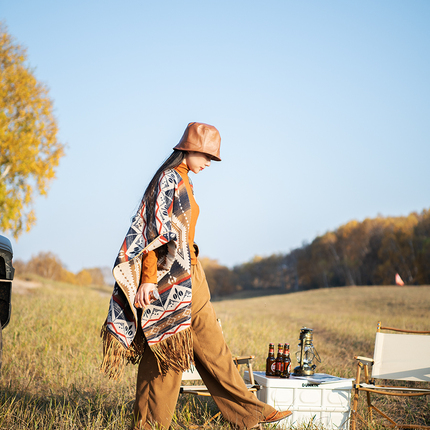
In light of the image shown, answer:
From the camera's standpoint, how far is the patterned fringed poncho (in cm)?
252

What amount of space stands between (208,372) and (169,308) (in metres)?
0.56

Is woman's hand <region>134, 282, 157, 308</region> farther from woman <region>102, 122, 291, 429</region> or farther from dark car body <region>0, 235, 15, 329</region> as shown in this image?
dark car body <region>0, 235, 15, 329</region>

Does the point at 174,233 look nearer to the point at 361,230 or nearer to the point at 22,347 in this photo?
the point at 22,347

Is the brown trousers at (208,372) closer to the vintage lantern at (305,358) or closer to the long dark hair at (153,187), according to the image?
the long dark hair at (153,187)

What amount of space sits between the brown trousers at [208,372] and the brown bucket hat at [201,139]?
28.3 inches

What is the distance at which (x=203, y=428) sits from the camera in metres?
3.04

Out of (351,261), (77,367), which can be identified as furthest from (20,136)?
(351,261)

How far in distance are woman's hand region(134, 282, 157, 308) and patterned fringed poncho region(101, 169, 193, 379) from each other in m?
0.03

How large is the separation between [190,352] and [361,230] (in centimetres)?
4642

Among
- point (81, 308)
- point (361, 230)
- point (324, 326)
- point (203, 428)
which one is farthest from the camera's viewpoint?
point (361, 230)

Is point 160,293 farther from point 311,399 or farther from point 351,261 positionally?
point 351,261

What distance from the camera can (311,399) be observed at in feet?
10.9

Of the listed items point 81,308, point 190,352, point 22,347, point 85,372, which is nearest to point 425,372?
point 190,352

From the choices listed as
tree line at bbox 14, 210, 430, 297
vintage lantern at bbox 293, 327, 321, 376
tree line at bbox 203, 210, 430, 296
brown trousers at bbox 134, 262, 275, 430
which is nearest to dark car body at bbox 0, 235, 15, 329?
brown trousers at bbox 134, 262, 275, 430
